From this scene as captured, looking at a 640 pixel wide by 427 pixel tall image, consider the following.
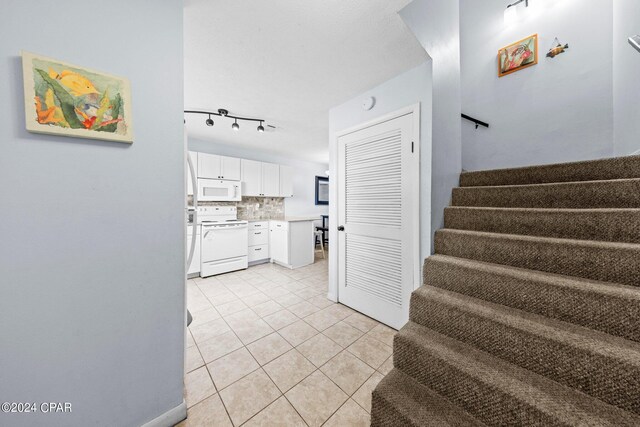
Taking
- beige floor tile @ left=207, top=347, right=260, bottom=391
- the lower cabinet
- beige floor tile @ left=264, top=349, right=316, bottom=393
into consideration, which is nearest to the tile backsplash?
the lower cabinet

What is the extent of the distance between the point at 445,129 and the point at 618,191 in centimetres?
107

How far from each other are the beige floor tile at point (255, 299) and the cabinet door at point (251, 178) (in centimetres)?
230

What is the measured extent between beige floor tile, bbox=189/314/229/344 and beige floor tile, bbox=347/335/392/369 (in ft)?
4.18

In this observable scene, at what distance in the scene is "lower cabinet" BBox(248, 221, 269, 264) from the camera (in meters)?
4.38

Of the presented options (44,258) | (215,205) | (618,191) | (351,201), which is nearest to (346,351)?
(351,201)

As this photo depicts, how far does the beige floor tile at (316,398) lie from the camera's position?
1.27 metres

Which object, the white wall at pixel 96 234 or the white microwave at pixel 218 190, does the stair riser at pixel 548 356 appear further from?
the white microwave at pixel 218 190

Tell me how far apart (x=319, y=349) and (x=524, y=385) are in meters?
1.38

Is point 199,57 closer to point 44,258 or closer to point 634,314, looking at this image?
point 44,258

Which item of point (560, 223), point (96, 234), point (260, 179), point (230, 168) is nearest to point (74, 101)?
point (96, 234)

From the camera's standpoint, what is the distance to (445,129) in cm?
186

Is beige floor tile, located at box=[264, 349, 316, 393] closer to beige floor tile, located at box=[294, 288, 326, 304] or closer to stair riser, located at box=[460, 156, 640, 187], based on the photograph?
beige floor tile, located at box=[294, 288, 326, 304]

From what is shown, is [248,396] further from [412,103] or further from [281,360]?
[412,103]

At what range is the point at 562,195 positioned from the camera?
1.40m
